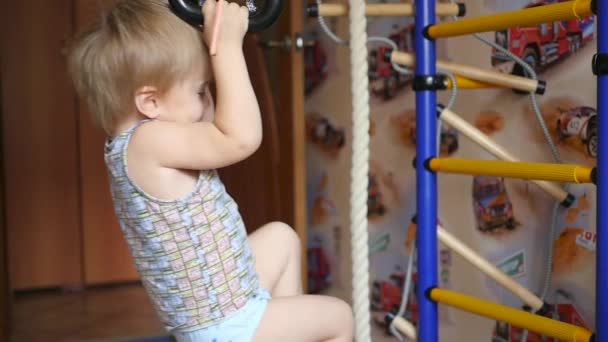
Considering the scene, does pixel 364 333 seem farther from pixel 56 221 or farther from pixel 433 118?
pixel 56 221

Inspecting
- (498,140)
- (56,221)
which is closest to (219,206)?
(498,140)

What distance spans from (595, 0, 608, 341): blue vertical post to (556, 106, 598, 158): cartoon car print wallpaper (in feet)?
1.15

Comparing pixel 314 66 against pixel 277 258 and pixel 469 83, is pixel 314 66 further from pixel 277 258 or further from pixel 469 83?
pixel 277 258

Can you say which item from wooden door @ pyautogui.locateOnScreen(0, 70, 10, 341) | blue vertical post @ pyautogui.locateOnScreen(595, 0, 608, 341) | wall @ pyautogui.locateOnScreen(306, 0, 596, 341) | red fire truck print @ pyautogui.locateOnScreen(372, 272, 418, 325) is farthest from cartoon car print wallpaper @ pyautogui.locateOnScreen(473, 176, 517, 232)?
wooden door @ pyautogui.locateOnScreen(0, 70, 10, 341)

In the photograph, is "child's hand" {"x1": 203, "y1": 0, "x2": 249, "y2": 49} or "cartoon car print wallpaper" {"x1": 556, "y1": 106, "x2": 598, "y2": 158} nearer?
"child's hand" {"x1": 203, "y1": 0, "x2": 249, "y2": 49}

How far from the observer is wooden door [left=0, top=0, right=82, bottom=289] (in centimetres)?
312

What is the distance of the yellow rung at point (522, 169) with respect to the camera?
1.14 metres

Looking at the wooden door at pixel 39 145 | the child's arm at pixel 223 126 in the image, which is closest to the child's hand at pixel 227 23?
the child's arm at pixel 223 126

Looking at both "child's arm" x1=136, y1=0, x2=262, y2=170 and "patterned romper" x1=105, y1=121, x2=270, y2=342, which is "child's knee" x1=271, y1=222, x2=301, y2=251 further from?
"child's arm" x1=136, y1=0, x2=262, y2=170

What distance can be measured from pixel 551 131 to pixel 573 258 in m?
0.26

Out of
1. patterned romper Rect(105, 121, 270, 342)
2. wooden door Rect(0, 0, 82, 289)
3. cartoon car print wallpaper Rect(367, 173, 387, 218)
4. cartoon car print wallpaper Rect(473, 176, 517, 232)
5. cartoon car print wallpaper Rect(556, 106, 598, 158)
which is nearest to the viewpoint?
patterned romper Rect(105, 121, 270, 342)

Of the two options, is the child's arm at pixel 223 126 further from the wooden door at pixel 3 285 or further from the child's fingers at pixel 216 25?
the wooden door at pixel 3 285

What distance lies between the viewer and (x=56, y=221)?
3223mm

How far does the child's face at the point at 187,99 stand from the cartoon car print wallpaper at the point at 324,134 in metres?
1.36
